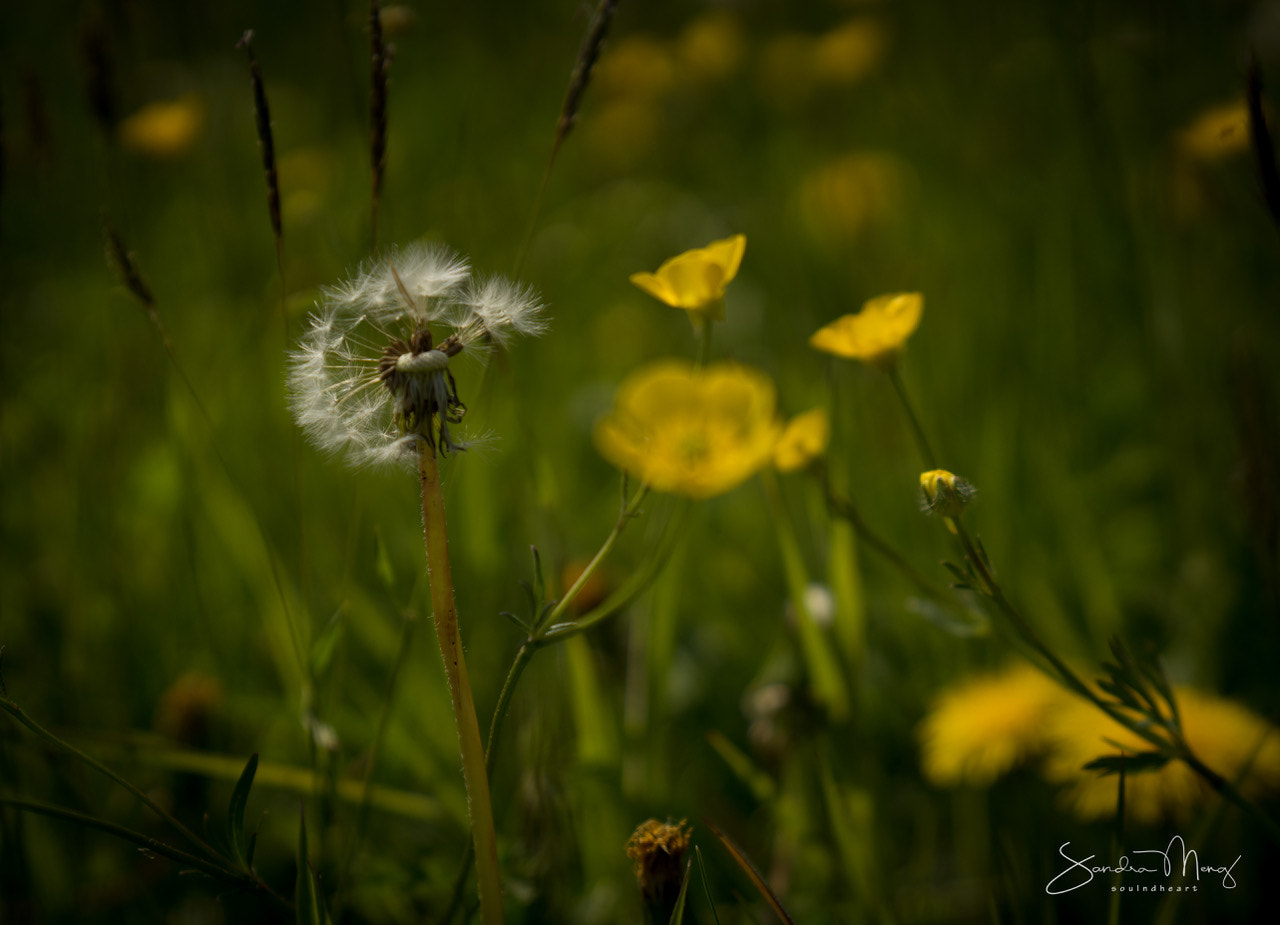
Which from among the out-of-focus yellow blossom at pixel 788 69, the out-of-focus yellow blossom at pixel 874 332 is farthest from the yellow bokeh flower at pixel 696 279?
the out-of-focus yellow blossom at pixel 788 69

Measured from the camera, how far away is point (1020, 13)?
3.66 meters

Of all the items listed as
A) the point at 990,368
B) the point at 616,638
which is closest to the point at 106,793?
the point at 616,638

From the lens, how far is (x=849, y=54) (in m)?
3.25

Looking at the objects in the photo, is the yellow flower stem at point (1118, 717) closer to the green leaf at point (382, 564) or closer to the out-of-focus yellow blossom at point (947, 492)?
the out-of-focus yellow blossom at point (947, 492)

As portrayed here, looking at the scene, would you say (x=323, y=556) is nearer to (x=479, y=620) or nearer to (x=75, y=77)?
(x=479, y=620)

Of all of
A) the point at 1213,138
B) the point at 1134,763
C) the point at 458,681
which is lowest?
the point at 1134,763

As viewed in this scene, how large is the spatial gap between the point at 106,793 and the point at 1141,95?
3.46m

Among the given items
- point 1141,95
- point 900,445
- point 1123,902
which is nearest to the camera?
point 1123,902

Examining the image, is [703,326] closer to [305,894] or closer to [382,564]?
[382,564]

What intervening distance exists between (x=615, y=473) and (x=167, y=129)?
1525mm

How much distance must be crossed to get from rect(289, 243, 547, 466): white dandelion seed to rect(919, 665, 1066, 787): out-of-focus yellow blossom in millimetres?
889

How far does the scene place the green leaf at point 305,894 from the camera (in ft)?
2.63

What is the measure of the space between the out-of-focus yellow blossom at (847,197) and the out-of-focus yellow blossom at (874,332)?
207cm
